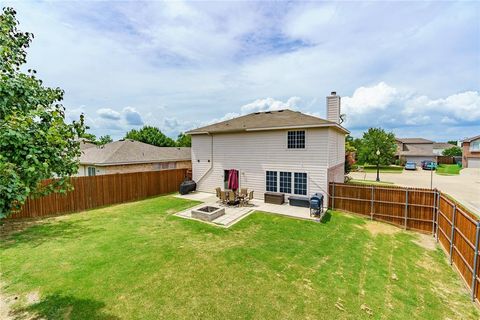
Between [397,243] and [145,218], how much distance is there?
11970mm

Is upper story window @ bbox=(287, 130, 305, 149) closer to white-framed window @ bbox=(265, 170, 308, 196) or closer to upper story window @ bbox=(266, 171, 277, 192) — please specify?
white-framed window @ bbox=(265, 170, 308, 196)

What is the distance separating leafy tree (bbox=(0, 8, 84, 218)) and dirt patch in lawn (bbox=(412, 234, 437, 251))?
12.7 metres

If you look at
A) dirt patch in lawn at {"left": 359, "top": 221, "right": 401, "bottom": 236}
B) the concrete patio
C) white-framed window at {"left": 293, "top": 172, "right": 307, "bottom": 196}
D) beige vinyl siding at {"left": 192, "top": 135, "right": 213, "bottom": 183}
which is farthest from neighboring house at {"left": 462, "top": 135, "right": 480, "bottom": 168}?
beige vinyl siding at {"left": 192, "top": 135, "right": 213, "bottom": 183}

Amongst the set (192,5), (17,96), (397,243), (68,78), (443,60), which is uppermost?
(192,5)

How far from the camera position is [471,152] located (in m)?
40.0

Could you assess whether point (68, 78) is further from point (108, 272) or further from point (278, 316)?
point (278, 316)

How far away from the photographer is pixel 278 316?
15.7ft

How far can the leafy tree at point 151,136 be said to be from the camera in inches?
1880

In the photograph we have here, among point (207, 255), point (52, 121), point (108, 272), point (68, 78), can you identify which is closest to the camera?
point (52, 121)

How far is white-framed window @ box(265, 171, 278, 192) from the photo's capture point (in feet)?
48.1

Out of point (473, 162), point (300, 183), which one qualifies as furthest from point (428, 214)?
point (473, 162)

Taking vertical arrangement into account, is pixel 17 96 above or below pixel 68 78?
below

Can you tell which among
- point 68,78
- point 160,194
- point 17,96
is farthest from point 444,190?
point 68,78

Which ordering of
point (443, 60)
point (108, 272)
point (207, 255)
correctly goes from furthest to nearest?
point (443, 60) < point (207, 255) < point (108, 272)
